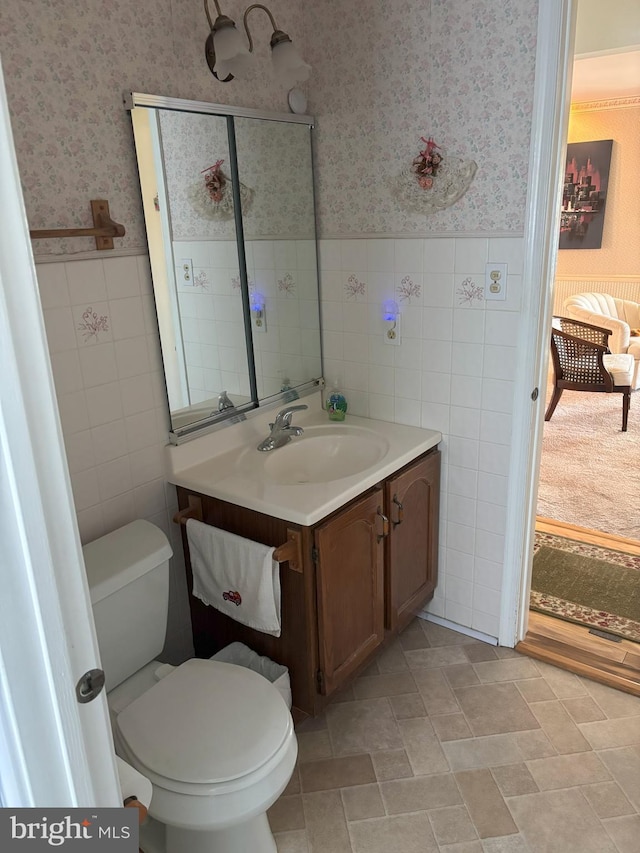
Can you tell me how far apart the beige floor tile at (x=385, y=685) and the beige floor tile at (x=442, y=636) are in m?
0.23

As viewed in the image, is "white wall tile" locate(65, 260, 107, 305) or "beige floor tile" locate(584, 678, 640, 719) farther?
"beige floor tile" locate(584, 678, 640, 719)

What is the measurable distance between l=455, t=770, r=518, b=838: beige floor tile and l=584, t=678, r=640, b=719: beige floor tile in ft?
1.70

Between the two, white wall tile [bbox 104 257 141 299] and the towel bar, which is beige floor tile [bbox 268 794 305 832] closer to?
the towel bar

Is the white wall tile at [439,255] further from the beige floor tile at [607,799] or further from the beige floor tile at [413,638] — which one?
the beige floor tile at [607,799]

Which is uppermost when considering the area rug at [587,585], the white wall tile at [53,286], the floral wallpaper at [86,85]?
the floral wallpaper at [86,85]

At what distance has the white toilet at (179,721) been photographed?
1.41 meters

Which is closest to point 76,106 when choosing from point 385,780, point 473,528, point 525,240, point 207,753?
point 525,240

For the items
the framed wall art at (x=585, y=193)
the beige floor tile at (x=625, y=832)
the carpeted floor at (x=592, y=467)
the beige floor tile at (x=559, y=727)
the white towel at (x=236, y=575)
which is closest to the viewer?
the beige floor tile at (x=625, y=832)

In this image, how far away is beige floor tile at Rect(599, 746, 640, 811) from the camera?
70.8 inches

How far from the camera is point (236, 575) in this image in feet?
6.28

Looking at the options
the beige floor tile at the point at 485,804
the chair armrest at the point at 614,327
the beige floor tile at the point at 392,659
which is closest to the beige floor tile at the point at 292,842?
the beige floor tile at the point at 485,804

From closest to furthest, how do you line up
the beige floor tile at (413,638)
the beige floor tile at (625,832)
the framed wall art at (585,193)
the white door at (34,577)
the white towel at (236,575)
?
the white door at (34,577)
the beige floor tile at (625,832)
the white towel at (236,575)
the beige floor tile at (413,638)
the framed wall art at (585,193)

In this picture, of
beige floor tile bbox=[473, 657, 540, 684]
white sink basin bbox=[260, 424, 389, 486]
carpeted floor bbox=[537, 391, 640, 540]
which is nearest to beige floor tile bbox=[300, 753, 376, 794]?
beige floor tile bbox=[473, 657, 540, 684]

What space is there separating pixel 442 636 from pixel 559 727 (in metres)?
0.55
